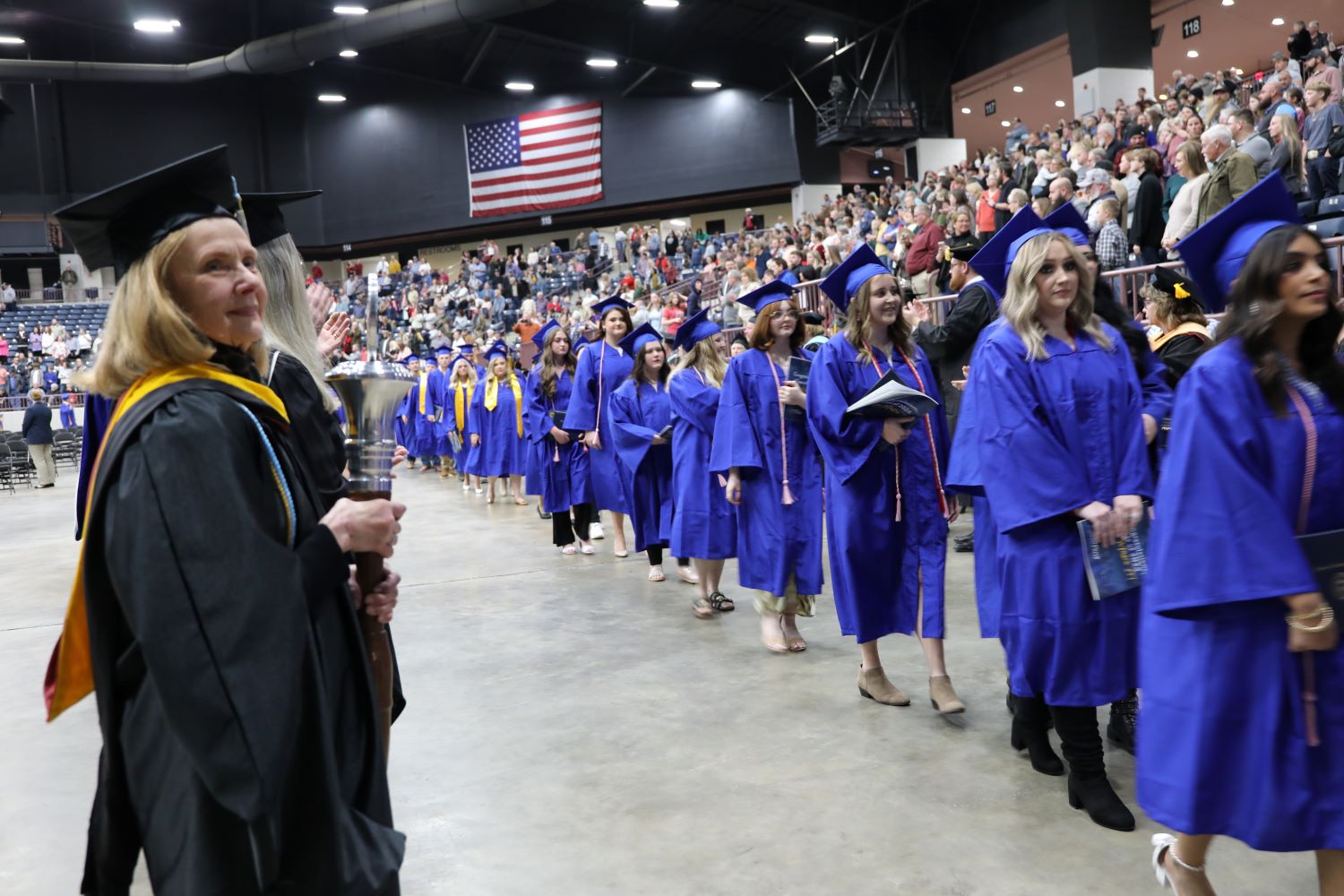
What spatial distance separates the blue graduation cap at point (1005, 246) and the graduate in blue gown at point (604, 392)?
14.7 ft

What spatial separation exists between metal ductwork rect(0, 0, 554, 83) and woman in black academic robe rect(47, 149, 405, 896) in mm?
23707

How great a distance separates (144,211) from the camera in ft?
5.75

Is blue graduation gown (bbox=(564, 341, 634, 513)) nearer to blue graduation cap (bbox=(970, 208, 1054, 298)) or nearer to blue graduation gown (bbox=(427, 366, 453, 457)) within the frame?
blue graduation cap (bbox=(970, 208, 1054, 298))

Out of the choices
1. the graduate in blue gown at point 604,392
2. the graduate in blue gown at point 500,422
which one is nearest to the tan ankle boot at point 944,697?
the graduate in blue gown at point 604,392

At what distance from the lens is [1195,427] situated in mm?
2301

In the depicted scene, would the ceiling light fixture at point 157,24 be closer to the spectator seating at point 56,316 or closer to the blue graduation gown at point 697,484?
the spectator seating at point 56,316

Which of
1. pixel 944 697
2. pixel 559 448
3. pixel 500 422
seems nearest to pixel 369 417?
pixel 944 697

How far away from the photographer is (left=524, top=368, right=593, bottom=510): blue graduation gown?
870 centimetres

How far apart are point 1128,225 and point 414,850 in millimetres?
9384

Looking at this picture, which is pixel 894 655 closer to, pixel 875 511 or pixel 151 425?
pixel 875 511

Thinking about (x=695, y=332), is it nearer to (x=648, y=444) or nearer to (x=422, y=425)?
(x=648, y=444)

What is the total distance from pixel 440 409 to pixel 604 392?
8.92 metres

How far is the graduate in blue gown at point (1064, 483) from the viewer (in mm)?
3221

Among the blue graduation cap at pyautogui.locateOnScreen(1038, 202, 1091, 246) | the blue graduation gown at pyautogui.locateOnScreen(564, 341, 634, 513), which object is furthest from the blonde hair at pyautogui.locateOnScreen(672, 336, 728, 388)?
the blue graduation cap at pyautogui.locateOnScreen(1038, 202, 1091, 246)
